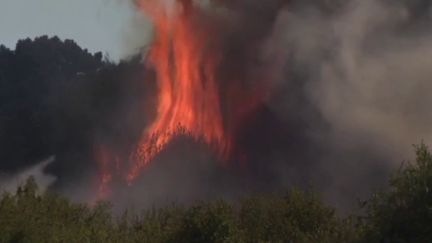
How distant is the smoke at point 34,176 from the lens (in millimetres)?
163875

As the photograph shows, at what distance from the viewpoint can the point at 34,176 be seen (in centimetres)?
16338

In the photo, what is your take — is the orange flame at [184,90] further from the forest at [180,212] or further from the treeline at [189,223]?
the treeline at [189,223]

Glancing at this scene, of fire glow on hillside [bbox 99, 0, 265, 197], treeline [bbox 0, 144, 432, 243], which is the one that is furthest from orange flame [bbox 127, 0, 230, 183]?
treeline [bbox 0, 144, 432, 243]

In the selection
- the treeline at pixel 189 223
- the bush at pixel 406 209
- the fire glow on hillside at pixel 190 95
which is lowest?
the bush at pixel 406 209

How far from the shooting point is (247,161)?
143625 mm

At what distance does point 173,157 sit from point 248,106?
20193 mm

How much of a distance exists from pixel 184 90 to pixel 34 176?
145ft

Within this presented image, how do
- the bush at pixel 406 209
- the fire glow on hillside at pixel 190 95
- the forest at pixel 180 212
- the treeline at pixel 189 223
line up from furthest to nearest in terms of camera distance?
1. the fire glow on hillside at pixel 190 95
2. the treeline at pixel 189 223
3. the forest at pixel 180 212
4. the bush at pixel 406 209

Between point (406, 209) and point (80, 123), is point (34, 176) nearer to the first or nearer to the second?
point (80, 123)

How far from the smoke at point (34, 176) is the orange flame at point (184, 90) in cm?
2592

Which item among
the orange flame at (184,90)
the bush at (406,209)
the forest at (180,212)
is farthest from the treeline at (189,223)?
the orange flame at (184,90)

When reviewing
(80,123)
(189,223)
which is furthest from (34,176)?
(189,223)

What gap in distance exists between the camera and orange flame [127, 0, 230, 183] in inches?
5842

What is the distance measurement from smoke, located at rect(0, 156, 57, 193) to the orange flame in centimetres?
2592
